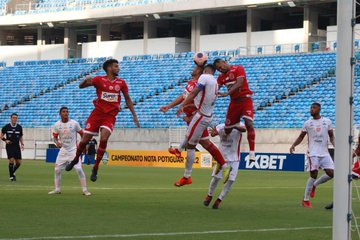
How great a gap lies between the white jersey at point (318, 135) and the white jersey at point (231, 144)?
192 centimetres

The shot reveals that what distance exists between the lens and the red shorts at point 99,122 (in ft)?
55.3

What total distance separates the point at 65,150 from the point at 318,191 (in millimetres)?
7151

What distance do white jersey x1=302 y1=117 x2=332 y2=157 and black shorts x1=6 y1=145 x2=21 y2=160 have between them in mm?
12475

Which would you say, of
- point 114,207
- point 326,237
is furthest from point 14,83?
point 326,237

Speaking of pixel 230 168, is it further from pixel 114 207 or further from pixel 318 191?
pixel 318 191

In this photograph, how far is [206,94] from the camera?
49.2ft

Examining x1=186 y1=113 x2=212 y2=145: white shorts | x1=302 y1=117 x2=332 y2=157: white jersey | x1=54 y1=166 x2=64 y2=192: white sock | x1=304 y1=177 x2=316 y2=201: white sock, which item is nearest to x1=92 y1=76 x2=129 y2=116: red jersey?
x1=186 y1=113 x2=212 y2=145: white shorts

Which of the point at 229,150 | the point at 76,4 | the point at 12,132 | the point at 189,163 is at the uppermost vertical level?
the point at 76,4

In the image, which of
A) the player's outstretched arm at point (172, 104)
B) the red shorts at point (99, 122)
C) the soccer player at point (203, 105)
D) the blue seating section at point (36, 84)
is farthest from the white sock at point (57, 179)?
the blue seating section at point (36, 84)

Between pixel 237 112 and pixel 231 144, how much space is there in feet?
2.02

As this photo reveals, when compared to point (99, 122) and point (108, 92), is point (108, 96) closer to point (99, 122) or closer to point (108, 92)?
point (108, 92)

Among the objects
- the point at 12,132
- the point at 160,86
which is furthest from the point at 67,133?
the point at 160,86

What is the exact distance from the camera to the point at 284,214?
14.4 metres

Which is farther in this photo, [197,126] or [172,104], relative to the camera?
[172,104]
